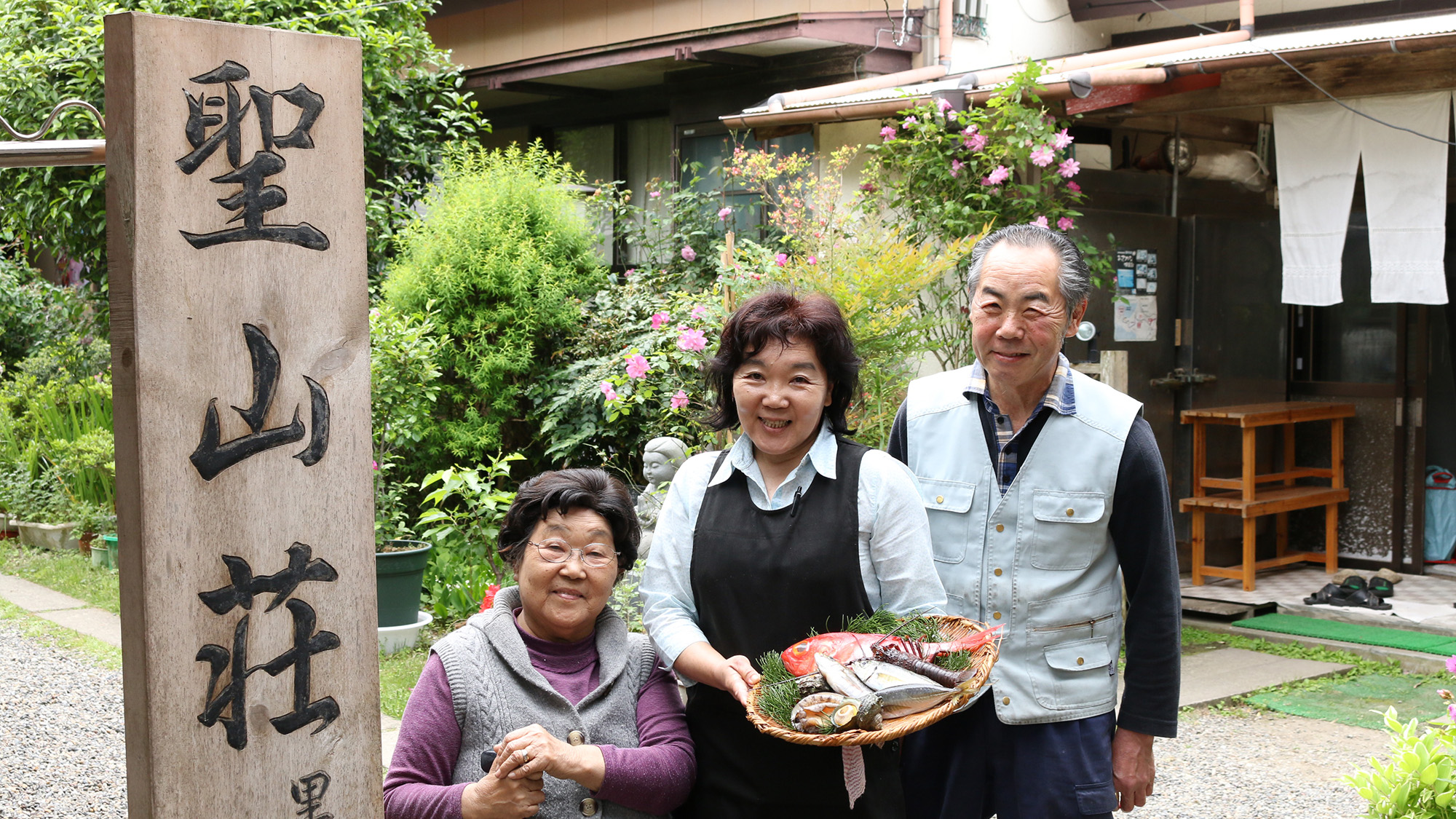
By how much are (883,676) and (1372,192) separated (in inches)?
225

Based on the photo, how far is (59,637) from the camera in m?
6.95

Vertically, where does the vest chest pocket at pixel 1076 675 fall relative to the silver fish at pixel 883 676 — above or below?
below

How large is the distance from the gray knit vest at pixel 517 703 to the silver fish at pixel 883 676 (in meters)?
0.56

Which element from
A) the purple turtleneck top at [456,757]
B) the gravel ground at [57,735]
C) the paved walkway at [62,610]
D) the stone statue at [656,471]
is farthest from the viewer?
the paved walkway at [62,610]

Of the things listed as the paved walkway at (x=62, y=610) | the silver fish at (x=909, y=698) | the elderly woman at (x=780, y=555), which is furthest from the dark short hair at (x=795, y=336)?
the paved walkway at (x=62, y=610)

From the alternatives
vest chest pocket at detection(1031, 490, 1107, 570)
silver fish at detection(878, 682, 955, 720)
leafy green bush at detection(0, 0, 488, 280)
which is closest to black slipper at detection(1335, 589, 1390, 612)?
vest chest pocket at detection(1031, 490, 1107, 570)

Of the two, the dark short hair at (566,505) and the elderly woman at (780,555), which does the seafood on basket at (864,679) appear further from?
the dark short hair at (566,505)

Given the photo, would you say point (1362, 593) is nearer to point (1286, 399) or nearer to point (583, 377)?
point (1286, 399)

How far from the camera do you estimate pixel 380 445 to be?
7.14 meters

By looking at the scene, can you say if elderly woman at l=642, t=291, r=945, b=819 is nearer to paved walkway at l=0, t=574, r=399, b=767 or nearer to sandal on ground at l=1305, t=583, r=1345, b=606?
paved walkway at l=0, t=574, r=399, b=767

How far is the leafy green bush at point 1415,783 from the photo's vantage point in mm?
2652

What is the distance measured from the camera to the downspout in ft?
23.7

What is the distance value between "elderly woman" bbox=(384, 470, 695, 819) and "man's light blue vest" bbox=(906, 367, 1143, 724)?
700 millimetres

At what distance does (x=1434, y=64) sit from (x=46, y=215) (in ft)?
30.3
